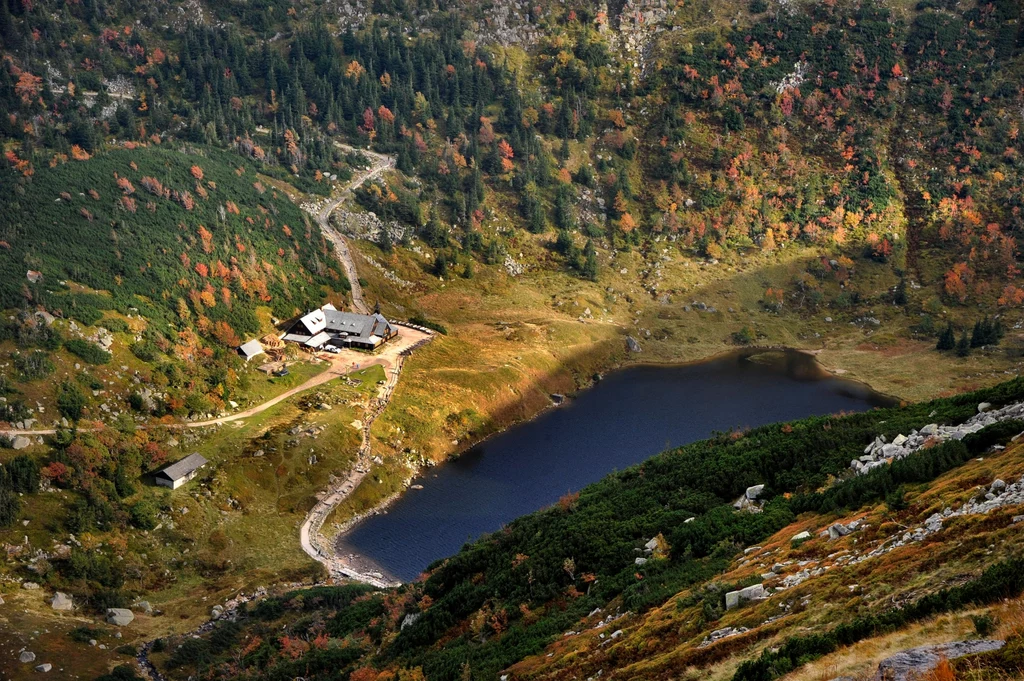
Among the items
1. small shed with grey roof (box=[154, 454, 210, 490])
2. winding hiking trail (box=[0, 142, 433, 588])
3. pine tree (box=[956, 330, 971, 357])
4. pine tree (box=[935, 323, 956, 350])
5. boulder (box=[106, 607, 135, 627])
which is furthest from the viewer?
pine tree (box=[935, 323, 956, 350])

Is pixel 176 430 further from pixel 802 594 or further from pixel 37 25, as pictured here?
pixel 37 25

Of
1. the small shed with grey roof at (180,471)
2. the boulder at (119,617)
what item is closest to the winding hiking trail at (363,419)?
the boulder at (119,617)

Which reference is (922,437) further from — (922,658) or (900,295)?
(900,295)

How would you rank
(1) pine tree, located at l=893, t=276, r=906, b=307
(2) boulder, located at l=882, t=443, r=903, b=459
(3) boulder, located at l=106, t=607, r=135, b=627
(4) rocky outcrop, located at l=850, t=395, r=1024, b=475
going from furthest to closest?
(1) pine tree, located at l=893, t=276, r=906, b=307, (3) boulder, located at l=106, t=607, r=135, b=627, (2) boulder, located at l=882, t=443, r=903, b=459, (4) rocky outcrop, located at l=850, t=395, r=1024, b=475

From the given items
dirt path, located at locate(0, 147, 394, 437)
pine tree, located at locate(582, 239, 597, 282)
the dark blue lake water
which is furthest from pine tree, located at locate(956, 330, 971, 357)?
dirt path, located at locate(0, 147, 394, 437)

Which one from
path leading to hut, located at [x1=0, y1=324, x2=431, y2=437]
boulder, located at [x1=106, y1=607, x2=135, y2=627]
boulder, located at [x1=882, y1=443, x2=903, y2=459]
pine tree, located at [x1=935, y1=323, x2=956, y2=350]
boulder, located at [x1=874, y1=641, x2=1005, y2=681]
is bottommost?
boulder, located at [x1=106, y1=607, x2=135, y2=627]

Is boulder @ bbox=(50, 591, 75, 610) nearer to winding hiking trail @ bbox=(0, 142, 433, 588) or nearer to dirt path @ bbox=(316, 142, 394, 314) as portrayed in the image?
winding hiking trail @ bbox=(0, 142, 433, 588)
